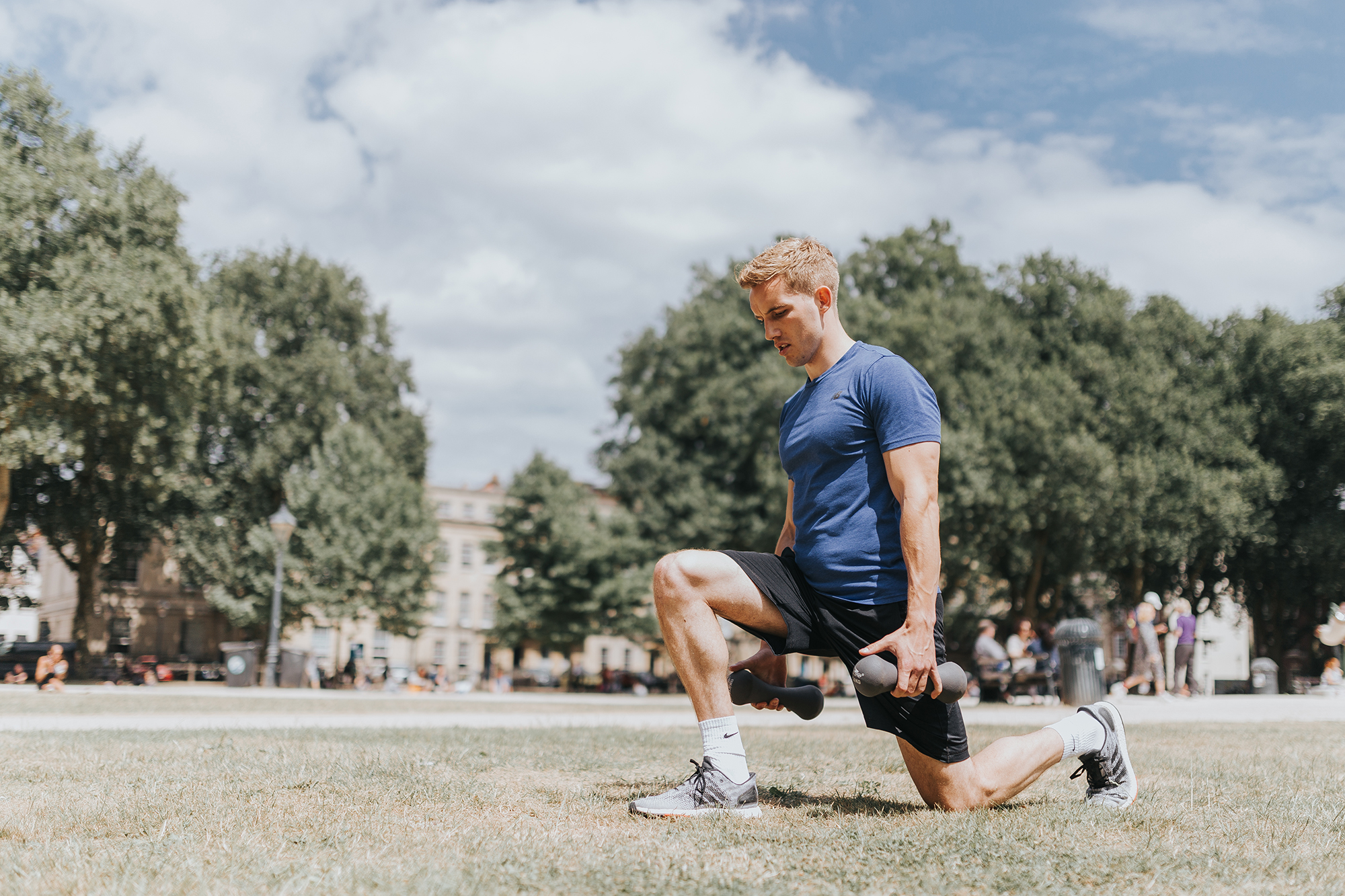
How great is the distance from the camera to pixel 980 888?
267 cm

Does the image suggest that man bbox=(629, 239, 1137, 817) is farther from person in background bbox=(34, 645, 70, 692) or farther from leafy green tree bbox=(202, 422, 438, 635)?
leafy green tree bbox=(202, 422, 438, 635)

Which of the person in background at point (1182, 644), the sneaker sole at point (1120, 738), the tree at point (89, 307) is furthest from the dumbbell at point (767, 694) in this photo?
the tree at point (89, 307)

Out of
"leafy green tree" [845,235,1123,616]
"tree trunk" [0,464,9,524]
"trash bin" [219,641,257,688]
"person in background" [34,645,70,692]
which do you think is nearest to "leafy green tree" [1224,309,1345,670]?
"leafy green tree" [845,235,1123,616]

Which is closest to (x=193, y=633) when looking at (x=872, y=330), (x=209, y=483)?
(x=209, y=483)

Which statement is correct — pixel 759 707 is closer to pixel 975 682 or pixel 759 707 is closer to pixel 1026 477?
pixel 975 682

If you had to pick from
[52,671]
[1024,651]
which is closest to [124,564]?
[52,671]

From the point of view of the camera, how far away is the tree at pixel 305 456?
3709 centimetres

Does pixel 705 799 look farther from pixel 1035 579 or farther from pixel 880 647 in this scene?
pixel 1035 579

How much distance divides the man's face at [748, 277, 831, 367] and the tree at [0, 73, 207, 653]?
2518cm

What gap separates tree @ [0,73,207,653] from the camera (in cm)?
2511

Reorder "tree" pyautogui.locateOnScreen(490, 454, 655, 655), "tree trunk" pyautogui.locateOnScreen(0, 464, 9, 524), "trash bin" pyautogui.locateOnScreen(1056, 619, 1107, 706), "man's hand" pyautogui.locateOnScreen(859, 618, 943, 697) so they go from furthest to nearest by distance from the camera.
→ 1. "tree" pyautogui.locateOnScreen(490, 454, 655, 655)
2. "tree trunk" pyautogui.locateOnScreen(0, 464, 9, 524)
3. "trash bin" pyautogui.locateOnScreen(1056, 619, 1107, 706)
4. "man's hand" pyautogui.locateOnScreen(859, 618, 943, 697)

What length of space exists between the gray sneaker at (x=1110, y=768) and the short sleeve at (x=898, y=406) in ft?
4.69

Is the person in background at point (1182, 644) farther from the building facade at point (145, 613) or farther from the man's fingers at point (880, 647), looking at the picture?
the building facade at point (145, 613)

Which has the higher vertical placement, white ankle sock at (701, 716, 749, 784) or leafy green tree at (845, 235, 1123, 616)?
leafy green tree at (845, 235, 1123, 616)
